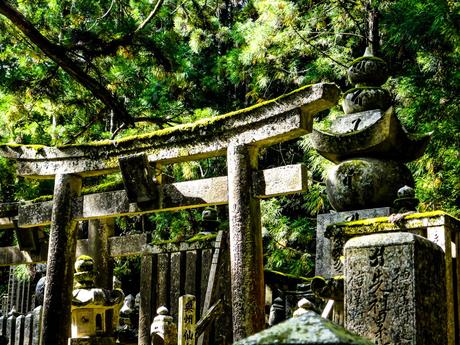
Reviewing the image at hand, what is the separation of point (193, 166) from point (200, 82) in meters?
3.93

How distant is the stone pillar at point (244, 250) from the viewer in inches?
264

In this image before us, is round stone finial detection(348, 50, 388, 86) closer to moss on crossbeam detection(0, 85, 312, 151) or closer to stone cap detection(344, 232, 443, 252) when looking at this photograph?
moss on crossbeam detection(0, 85, 312, 151)

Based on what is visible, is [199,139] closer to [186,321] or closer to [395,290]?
[186,321]

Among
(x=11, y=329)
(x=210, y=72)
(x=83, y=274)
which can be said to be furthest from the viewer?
(x=210, y=72)

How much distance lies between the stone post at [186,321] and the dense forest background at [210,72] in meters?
3.48

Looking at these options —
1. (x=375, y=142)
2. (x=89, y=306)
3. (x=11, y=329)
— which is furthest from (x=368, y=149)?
(x=11, y=329)

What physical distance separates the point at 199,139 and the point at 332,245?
89.7 inches

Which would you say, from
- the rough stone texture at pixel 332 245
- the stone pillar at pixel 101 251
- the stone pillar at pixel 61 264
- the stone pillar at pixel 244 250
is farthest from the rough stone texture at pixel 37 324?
the rough stone texture at pixel 332 245

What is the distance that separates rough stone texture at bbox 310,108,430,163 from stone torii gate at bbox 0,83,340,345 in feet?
1.95

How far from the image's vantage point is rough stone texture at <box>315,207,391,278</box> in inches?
249

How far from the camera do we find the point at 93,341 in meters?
7.99

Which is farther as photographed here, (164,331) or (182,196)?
(182,196)

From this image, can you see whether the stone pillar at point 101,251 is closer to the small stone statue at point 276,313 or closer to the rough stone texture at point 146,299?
the rough stone texture at point 146,299

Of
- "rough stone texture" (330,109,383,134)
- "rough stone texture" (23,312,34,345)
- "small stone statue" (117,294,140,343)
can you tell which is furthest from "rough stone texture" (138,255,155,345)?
"rough stone texture" (330,109,383,134)
